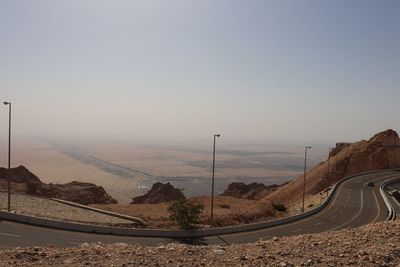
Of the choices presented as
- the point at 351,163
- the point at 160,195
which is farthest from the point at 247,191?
the point at 160,195

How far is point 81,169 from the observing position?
169500mm

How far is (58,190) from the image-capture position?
68812mm

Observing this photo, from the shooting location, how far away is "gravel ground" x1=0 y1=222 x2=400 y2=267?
37.2 feet

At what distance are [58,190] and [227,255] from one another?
61.2 m

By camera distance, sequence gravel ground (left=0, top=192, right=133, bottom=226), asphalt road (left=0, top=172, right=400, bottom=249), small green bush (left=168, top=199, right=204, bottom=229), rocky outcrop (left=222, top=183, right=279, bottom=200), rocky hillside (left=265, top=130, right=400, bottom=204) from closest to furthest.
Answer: asphalt road (left=0, top=172, right=400, bottom=249) < gravel ground (left=0, top=192, right=133, bottom=226) < small green bush (left=168, top=199, right=204, bottom=229) < rocky hillside (left=265, top=130, right=400, bottom=204) < rocky outcrop (left=222, top=183, right=279, bottom=200)

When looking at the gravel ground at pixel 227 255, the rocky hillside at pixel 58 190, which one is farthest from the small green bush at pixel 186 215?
the rocky hillside at pixel 58 190

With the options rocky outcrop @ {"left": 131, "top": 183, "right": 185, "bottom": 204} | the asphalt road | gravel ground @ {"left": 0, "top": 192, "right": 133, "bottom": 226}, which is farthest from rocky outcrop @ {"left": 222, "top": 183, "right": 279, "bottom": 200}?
gravel ground @ {"left": 0, "top": 192, "right": 133, "bottom": 226}

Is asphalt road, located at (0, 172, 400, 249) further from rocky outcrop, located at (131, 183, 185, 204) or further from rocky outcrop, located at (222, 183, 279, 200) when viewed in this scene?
rocky outcrop, located at (131, 183, 185, 204)

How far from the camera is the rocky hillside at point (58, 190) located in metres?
62.5

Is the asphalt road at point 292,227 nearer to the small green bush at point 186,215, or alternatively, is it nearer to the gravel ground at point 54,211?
the small green bush at point 186,215

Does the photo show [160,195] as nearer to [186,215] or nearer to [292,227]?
[292,227]

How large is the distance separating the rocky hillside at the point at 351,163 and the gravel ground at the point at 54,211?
150ft

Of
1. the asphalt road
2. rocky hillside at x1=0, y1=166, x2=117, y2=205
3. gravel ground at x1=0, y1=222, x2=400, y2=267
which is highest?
gravel ground at x1=0, y1=222, x2=400, y2=267

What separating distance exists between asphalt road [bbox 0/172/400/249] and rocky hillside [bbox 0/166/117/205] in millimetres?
36388
